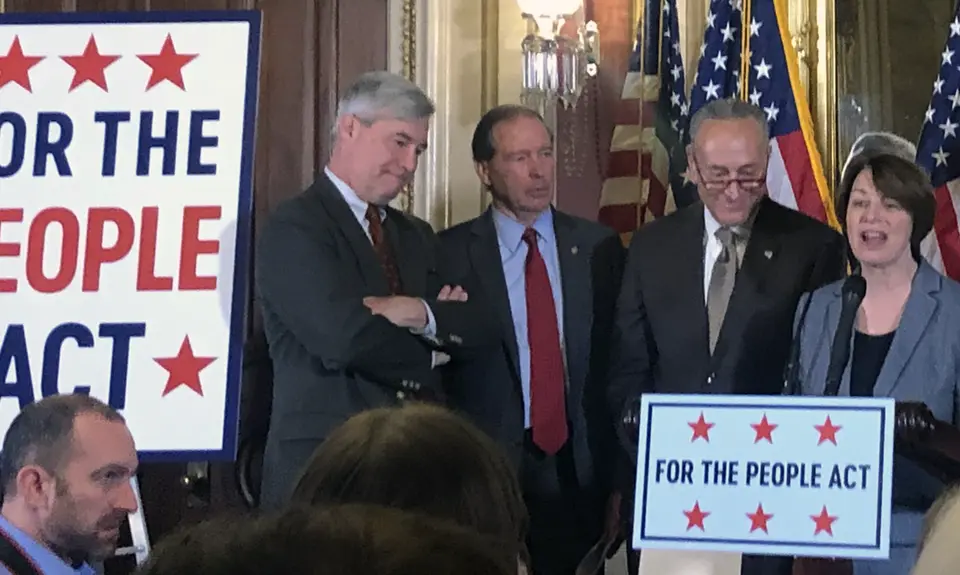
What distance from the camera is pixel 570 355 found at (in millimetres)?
3230

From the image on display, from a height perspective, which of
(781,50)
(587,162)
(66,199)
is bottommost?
(66,199)

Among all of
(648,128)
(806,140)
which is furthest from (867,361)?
(648,128)

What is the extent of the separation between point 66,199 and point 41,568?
96 cm

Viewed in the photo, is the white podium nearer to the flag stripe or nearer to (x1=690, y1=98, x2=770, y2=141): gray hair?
(x1=690, y1=98, x2=770, y2=141): gray hair

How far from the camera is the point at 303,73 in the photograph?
4.15 metres

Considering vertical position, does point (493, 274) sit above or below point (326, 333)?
above

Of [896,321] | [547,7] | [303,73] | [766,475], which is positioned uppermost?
[547,7]

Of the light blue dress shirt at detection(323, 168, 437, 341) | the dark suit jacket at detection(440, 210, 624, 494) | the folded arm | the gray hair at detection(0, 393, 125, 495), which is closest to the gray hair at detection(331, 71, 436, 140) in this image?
the light blue dress shirt at detection(323, 168, 437, 341)

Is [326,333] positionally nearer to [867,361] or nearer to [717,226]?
[717,226]

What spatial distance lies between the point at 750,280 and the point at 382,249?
0.82 metres

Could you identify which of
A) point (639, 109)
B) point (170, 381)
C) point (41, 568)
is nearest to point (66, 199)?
point (170, 381)

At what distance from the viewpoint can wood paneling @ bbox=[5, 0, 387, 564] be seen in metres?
4.14

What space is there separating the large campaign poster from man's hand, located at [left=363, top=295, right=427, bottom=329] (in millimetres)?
282

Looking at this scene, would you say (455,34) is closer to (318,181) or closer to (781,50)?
(781,50)
